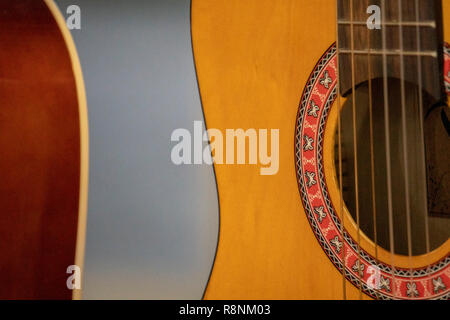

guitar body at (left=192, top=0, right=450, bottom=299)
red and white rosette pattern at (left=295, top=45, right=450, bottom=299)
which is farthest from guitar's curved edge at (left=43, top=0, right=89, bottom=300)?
red and white rosette pattern at (left=295, top=45, right=450, bottom=299)

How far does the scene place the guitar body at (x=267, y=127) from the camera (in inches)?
27.9

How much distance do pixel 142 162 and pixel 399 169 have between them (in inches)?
22.8

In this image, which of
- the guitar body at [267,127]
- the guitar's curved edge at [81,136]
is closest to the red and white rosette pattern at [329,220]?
the guitar body at [267,127]

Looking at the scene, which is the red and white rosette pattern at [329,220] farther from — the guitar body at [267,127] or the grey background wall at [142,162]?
the grey background wall at [142,162]

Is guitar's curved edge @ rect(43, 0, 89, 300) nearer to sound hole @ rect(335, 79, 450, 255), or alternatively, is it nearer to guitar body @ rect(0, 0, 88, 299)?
guitar body @ rect(0, 0, 88, 299)

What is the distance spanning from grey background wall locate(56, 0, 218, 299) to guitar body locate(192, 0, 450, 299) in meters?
0.03

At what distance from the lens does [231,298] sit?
0.71 m

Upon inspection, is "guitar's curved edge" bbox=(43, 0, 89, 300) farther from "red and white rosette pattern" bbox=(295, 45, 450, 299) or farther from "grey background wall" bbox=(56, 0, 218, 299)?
"red and white rosette pattern" bbox=(295, 45, 450, 299)

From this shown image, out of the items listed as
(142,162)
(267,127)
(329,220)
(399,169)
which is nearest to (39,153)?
(142,162)

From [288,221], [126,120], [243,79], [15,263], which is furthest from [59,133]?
[288,221]

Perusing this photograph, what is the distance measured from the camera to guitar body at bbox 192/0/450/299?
0.71m

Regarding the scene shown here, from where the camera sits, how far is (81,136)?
2.35ft

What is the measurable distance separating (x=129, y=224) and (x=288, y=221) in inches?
12.3

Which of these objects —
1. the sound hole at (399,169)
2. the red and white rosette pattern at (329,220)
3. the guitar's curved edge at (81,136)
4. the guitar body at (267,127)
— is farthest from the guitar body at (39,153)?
the sound hole at (399,169)
